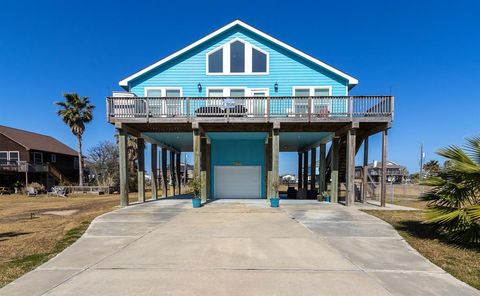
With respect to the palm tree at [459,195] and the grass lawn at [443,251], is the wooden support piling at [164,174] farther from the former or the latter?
the palm tree at [459,195]

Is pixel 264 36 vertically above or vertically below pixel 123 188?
above

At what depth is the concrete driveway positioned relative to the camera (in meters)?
3.74

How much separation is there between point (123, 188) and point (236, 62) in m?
8.93

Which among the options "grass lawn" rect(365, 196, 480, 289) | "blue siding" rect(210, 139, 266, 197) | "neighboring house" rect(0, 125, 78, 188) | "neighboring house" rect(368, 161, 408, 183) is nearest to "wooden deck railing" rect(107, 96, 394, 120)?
"blue siding" rect(210, 139, 266, 197)

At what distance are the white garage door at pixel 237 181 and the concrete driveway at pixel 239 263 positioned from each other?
8238 millimetres

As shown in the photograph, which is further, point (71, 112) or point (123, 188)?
point (71, 112)

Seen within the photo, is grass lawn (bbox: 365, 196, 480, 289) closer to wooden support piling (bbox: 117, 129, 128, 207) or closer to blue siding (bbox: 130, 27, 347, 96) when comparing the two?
blue siding (bbox: 130, 27, 347, 96)

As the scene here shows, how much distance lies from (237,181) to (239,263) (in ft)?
38.3

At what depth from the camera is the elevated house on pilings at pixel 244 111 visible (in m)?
12.1

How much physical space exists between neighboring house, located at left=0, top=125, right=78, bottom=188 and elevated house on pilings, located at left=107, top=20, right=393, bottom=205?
79.4 ft

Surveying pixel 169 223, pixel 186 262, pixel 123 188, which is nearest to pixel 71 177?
pixel 123 188

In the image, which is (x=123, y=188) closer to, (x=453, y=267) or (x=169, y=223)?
(x=169, y=223)

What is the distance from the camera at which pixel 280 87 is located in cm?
1462

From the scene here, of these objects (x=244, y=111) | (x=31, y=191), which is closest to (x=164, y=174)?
(x=244, y=111)
